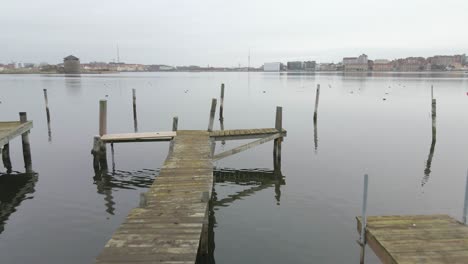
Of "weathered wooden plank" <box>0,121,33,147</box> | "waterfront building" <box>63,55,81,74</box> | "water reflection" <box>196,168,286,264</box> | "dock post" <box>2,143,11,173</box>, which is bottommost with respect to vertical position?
"water reflection" <box>196,168,286,264</box>

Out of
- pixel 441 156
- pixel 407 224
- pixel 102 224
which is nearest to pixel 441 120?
pixel 441 156

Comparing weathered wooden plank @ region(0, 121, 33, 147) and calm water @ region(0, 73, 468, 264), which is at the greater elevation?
weathered wooden plank @ region(0, 121, 33, 147)

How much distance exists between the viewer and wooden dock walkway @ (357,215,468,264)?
598 centimetres

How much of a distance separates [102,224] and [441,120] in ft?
109

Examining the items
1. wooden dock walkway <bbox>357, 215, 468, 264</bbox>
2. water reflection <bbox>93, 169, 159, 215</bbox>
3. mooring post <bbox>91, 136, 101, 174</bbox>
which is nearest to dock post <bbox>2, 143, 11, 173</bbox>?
mooring post <bbox>91, 136, 101, 174</bbox>

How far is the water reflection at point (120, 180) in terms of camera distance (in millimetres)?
14409

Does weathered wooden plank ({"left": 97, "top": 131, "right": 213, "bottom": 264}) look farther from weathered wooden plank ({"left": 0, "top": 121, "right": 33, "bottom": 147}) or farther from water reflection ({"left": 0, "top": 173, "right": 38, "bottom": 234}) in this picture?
weathered wooden plank ({"left": 0, "top": 121, "right": 33, "bottom": 147})

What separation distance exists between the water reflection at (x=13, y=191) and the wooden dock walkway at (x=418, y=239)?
11.2 m

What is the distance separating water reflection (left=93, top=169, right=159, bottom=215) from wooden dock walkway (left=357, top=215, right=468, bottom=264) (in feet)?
32.7

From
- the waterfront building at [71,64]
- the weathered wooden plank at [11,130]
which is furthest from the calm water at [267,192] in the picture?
the waterfront building at [71,64]

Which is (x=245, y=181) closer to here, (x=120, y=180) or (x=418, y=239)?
(x=120, y=180)

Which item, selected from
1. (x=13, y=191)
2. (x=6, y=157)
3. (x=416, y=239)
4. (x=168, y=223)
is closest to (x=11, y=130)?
(x=6, y=157)

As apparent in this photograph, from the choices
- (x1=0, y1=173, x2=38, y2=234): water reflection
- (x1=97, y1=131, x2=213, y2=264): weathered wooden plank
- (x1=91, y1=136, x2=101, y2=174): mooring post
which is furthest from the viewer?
(x1=91, y1=136, x2=101, y2=174): mooring post

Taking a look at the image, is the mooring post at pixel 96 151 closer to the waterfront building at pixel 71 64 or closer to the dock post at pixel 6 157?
the dock post at pixel 6 157
